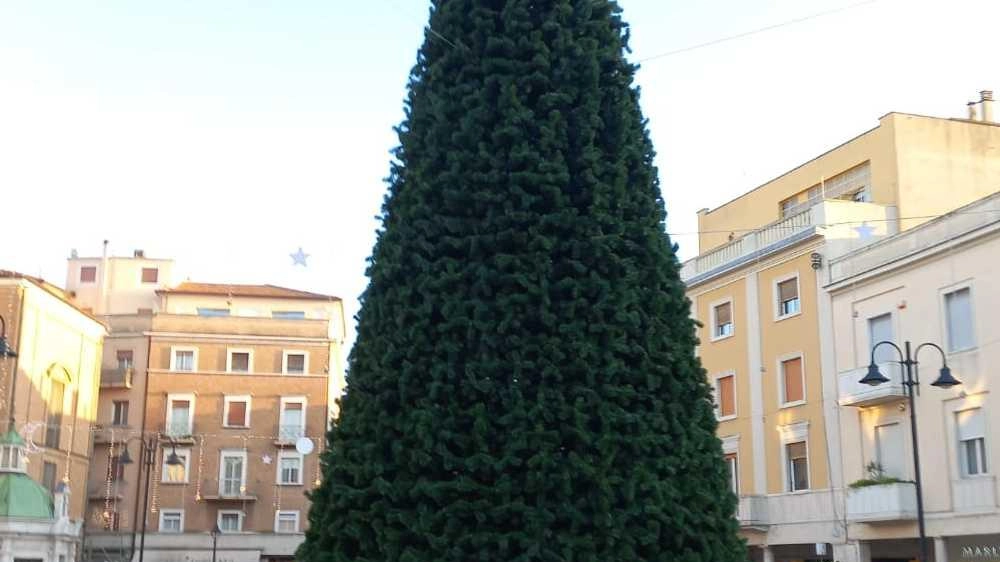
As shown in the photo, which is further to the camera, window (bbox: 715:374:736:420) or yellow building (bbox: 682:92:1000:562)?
window (bbox: 715:374:736:420)

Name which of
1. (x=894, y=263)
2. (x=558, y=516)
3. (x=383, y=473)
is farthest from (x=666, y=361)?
(x=894, y=263)

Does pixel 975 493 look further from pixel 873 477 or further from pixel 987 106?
pixel 987 106

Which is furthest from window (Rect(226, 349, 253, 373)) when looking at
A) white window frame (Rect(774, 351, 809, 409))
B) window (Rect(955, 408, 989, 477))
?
window (Rect(955, 408, 989, 477))

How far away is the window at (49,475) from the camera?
50750mm

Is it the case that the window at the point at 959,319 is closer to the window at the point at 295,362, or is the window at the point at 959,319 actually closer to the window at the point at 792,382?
the window at the point at 792,382

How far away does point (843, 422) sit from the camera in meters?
31.8

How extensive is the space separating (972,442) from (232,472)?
37562 millimetres

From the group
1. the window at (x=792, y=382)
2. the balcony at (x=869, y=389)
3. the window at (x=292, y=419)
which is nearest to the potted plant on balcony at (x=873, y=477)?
the balcony at (x=869, y=389)

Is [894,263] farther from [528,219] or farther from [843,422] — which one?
[528,219]

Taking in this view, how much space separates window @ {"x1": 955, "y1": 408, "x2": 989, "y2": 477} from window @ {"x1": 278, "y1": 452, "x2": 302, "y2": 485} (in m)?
35.6

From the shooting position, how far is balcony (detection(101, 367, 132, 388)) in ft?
187

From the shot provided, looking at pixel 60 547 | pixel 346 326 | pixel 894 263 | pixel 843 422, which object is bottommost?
pixel 60 547

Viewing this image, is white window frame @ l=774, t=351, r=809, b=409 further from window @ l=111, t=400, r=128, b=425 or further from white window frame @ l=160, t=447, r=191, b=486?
window @ l=111, t=400, r=128, b=425

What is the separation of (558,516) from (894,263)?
2479cm
